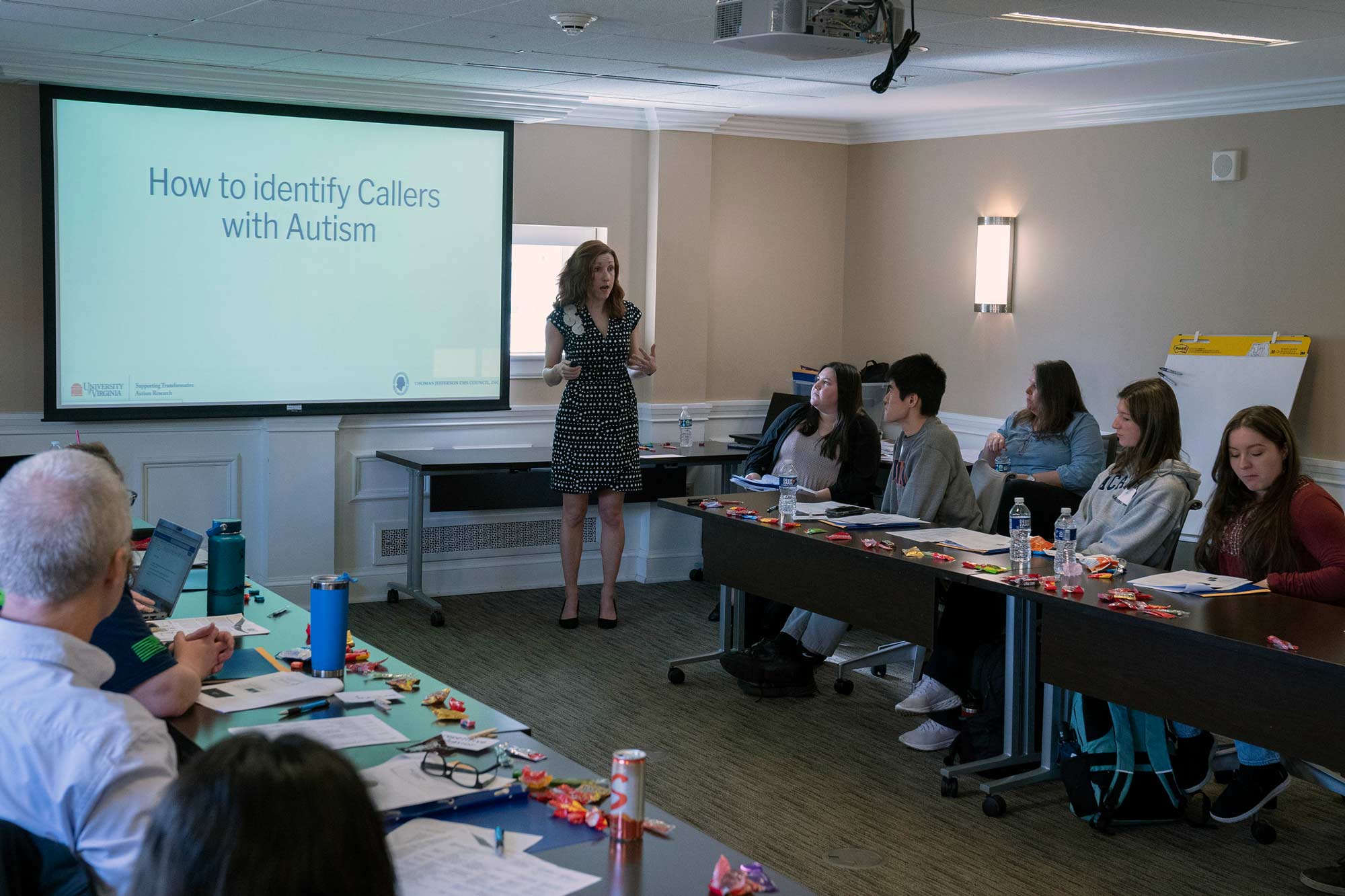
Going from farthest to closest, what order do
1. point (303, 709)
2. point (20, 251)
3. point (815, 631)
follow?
1. point (20, 251)
2. point (815, 631)
3. point (303, 709)

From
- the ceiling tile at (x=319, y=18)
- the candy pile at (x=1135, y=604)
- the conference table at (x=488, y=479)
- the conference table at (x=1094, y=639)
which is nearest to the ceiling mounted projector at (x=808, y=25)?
the ceiling tile at (x=319, y=18)

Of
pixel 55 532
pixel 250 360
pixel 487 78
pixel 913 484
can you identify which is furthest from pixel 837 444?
pixel 55 532

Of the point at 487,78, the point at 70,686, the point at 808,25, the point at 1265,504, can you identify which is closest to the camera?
the point at 70,686

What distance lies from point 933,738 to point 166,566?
2.70 m

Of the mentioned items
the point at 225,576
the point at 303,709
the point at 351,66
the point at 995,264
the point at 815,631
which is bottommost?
the point at 815,631

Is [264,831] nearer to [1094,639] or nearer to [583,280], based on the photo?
[1094,639]

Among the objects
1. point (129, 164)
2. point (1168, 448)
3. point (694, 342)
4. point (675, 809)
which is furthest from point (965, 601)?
point (129, 164)

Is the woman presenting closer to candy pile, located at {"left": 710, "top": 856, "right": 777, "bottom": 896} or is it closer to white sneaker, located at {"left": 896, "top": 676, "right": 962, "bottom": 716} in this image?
white sneaker, located at {"left": 896, "top": 676, "right": 962, "bottom": 716}

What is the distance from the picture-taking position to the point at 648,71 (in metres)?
5.67

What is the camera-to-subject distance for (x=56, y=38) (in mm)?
5004

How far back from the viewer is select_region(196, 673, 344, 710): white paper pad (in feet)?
7.90

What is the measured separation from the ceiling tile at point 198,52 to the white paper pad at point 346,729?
3699mm

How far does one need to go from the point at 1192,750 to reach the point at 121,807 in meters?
3.30

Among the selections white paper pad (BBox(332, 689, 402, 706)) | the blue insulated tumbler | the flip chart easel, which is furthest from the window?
white paper pad (BBox(332, 689, 402, 706))
